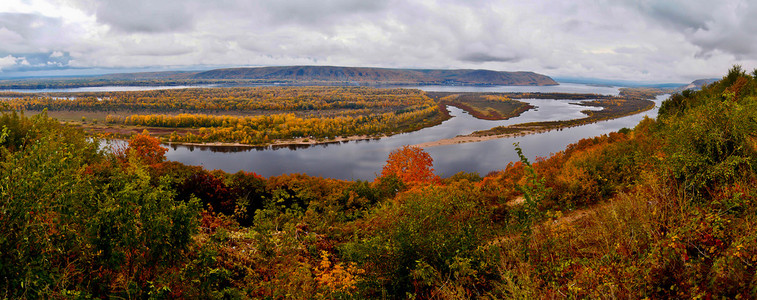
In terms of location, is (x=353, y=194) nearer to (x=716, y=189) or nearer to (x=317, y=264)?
(x=317, y=264)

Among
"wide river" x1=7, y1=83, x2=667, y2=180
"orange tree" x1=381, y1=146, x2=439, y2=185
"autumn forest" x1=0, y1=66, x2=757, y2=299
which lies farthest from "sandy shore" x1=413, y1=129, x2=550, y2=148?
"autumn forest" x1=0, y1=66, x2=757, y2=299

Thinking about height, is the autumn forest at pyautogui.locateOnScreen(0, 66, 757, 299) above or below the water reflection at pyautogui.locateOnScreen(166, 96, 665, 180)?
above

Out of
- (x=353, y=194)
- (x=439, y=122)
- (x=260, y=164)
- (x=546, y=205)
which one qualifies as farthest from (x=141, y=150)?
(x=439, y=122)

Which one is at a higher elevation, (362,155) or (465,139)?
(465,139)

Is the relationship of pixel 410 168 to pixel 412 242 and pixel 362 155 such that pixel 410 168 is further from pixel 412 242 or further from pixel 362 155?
pixel 362 155

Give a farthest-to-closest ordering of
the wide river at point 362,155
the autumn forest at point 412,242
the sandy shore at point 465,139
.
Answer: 1. the sandy shore at point 465,139
2. the wide river at point 362,155
3. the autumn forest at point 412,242

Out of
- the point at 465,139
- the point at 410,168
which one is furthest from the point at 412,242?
the point at 465,139

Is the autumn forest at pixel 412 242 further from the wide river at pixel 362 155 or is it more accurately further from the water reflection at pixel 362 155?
the wide river at pixel 362 155

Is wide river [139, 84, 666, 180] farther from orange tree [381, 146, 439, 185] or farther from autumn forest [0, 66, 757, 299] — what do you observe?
autumn forest [0, 66, 757, 299]

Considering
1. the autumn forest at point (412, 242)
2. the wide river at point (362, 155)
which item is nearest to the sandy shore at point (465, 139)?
the wide river at point (362, 155)

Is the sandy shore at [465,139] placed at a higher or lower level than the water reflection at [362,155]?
higher

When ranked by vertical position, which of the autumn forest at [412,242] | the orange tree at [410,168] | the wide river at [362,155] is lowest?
the wide river at [362,155]

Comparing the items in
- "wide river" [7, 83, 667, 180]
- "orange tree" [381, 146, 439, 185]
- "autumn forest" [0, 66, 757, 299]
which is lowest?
"wide river" [7, 83, 667, 180]

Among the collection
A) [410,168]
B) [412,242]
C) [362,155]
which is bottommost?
[362,155]
